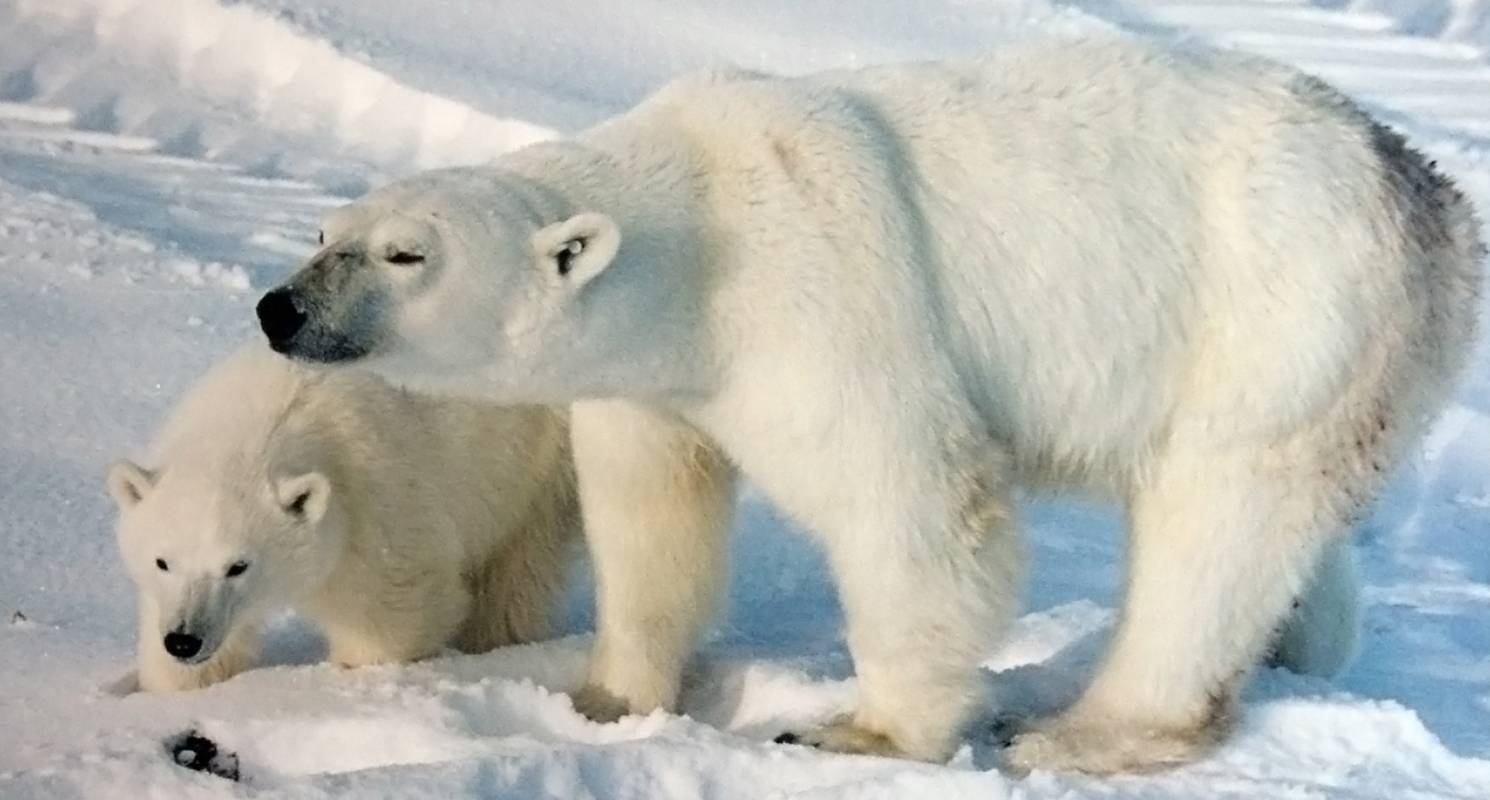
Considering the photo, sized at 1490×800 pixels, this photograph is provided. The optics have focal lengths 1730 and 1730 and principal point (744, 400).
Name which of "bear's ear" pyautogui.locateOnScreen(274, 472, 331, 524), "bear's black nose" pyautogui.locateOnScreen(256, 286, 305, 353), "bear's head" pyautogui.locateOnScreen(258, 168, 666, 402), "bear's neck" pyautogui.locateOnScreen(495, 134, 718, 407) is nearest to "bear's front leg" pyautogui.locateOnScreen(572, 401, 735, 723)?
"bear's neck" pyautogui.locateOnScreen(495, 134, 718, 407)

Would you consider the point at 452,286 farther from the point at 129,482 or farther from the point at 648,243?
the point at 129,482

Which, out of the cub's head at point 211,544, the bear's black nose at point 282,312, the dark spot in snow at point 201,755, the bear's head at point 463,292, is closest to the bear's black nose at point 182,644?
the cub's head at point 211,544

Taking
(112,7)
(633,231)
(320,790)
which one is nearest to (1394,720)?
(633,231)

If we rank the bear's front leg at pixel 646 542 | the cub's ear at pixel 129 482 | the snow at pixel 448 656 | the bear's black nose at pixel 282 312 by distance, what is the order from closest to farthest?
the bear's black nose at pixel 282 312 < the snow at pixel 448 656 < the bear's front leg at pixel 646 542 < the cub's ear at pixel 129 482

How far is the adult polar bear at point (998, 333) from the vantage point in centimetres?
282

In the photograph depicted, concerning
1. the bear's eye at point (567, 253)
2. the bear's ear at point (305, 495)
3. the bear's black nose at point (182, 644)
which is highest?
the bear's eye at point (567, 253)

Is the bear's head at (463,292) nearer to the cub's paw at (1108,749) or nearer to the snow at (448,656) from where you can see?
the snow at (448,656)

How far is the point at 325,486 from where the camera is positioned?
11.1 feet

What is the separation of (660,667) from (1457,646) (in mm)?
2118

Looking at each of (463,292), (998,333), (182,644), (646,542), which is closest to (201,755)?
(182,644)

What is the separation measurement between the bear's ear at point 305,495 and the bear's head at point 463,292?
74 cm

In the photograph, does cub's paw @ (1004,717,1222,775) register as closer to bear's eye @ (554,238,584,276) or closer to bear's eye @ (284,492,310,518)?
bear's eye @ (554,238,584,276)

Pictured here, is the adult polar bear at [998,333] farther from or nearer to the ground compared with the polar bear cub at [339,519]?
farther from the ground

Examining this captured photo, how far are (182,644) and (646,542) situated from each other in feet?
2.86
